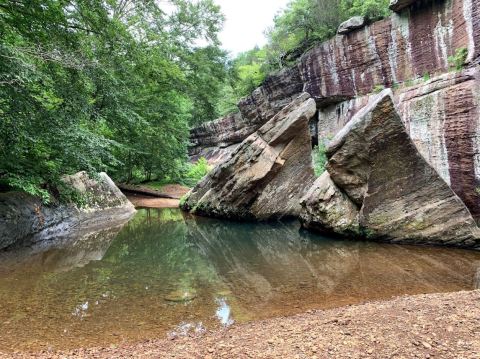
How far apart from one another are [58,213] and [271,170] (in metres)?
7.39

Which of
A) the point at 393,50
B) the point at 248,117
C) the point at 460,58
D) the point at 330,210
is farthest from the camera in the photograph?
the point at 248,117

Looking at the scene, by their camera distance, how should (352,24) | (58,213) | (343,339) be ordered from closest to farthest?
(343,339) → (58,213) → (352,24)

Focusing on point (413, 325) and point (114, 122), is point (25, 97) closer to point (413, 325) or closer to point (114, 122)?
point (114, 122)

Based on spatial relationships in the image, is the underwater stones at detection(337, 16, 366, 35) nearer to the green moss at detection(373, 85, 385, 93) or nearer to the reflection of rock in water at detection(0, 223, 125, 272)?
the green moss at detection(373, 85, 385, 93)

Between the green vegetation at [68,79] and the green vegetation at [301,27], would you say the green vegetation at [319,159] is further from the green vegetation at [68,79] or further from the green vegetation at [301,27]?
the green vegetation at [68,79]

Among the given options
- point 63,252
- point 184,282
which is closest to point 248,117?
point 63,252

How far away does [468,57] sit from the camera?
12.4 m

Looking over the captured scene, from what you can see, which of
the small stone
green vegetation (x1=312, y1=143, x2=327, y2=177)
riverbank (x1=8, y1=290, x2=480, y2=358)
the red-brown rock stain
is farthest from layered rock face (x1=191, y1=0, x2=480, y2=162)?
the small stone

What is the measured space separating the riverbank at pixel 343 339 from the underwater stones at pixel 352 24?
1874cm

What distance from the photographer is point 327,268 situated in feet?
22.2

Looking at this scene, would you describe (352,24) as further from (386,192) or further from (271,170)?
(386,192)

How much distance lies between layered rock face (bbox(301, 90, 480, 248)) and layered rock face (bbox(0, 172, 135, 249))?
6781 millimetres

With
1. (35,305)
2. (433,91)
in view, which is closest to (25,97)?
(35,305)

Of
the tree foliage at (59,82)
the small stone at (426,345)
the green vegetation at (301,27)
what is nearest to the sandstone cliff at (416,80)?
the green vegetation at (301,27)
